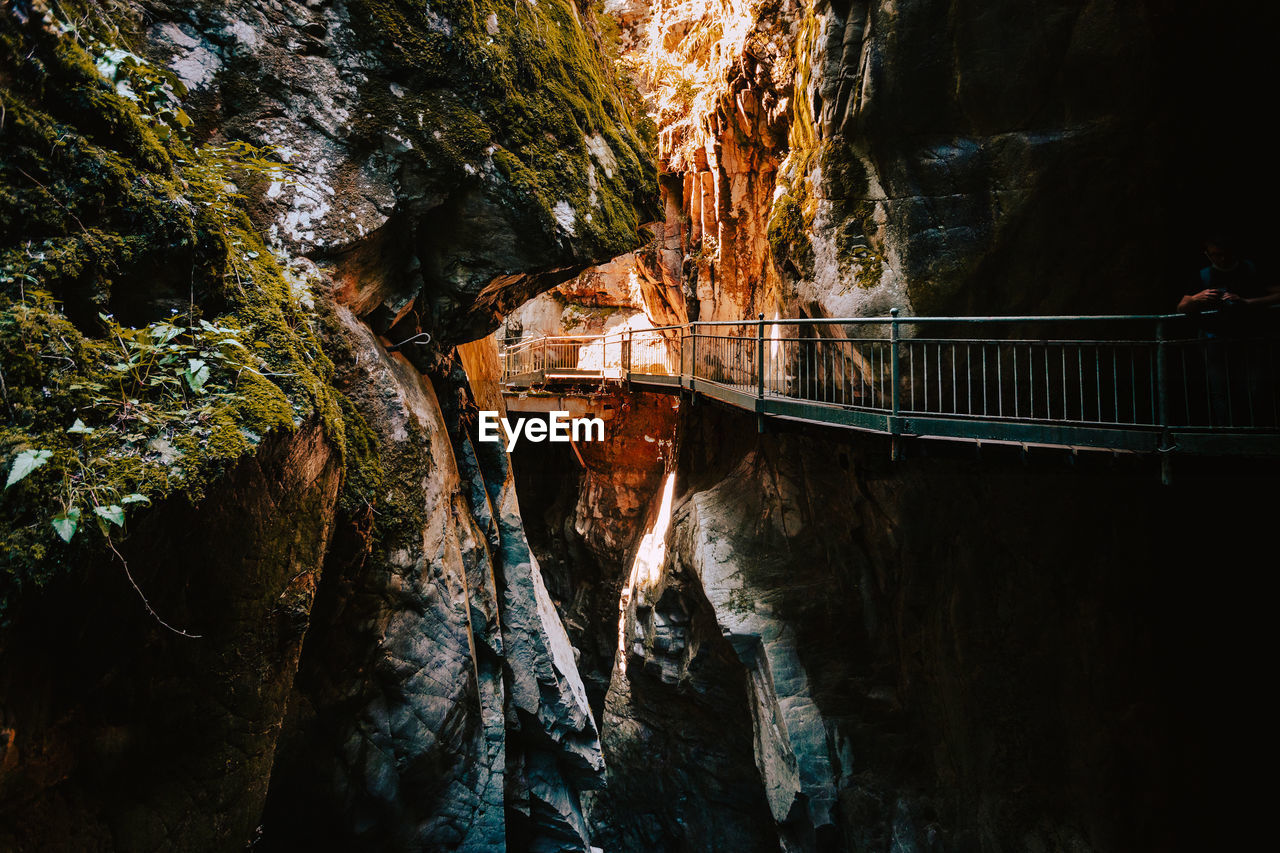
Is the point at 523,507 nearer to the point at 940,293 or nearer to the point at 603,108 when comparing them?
the point at 603,108

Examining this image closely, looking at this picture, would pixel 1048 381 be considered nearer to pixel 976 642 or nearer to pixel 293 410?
pixel 976 642

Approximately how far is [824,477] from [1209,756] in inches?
193

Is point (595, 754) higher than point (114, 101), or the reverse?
point (114, 101)

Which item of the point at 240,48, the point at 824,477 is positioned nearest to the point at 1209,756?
the point at 824,477

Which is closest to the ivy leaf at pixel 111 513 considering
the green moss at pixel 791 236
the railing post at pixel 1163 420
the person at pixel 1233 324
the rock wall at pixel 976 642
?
the rock wall at pixel 976 642

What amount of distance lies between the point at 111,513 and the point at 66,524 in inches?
5.2

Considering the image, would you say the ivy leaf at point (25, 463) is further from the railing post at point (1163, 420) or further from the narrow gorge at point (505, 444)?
the railing post at point (1163, 420)

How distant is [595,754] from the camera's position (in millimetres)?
8359

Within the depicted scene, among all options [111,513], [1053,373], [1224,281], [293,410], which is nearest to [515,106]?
[293,410]

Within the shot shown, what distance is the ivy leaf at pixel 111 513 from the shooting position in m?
2.22

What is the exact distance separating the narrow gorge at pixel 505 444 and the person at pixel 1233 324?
4.4 inches

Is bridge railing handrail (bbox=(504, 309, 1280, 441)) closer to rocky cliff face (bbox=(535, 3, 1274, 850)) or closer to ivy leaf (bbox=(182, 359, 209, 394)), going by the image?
rocky cliff face (bbox=(535, 3, 1274, 850))

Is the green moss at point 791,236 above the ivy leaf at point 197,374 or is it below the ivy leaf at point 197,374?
above

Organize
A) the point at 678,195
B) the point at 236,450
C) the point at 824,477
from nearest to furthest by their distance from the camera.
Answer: the point at 236,450 < the point at 824,477 < the point at 678,195
